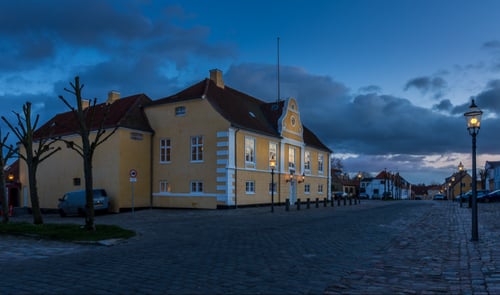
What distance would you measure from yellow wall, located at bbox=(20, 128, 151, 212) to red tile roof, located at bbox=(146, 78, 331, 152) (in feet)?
14.1

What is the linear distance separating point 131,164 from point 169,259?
22.7 metres

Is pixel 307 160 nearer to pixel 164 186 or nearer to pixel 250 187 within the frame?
pixel 250 187

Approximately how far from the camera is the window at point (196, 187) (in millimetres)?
30825

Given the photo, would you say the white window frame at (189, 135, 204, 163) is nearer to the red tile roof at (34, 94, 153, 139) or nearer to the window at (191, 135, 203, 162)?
the window at (191, 135, 203, 162)

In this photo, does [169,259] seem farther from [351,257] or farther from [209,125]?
[209,125]

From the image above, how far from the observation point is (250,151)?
1288 inches

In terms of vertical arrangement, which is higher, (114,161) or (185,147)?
(185,147)

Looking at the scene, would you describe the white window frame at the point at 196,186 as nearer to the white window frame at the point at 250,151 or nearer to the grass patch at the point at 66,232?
the white window frame at the point at 250,151

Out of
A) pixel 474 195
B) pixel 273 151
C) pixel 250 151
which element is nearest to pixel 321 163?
pixel 273 151

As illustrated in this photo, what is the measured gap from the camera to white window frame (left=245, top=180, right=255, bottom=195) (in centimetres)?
3197

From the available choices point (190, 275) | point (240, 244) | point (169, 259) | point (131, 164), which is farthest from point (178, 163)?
point (190, 275)

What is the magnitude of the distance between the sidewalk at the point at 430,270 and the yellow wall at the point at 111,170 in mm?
22171

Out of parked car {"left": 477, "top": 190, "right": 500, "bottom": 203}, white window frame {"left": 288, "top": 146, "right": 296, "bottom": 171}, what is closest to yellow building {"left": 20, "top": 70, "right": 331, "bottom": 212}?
white window frame {"left": 288, "top": 146, "right": 296, "bottom": 171}

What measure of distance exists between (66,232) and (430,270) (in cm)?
1159
